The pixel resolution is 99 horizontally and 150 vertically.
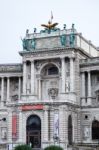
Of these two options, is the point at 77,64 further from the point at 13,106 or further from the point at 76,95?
the point at 13,106

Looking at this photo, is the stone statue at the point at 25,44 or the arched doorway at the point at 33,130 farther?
the stone statue at the point at 25,44

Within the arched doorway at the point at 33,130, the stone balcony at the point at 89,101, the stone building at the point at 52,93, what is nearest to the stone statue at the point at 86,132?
the stone building at the point at 52,93

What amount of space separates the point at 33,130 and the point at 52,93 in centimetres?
827

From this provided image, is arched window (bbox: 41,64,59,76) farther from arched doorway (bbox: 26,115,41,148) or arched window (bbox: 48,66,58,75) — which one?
arched doorway (bbox: 26,115,41,148)

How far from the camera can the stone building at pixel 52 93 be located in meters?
67.3

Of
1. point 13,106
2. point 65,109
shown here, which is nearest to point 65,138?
point 65,109

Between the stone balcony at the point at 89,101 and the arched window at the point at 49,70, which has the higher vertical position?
the arched window at the point at 49,70

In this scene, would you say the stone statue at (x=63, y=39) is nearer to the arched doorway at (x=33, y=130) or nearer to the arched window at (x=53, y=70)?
the arched window at (x=53, y=70)

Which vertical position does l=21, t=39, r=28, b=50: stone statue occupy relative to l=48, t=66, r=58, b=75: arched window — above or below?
above

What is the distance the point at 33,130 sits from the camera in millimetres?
69062

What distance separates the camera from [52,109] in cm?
6725

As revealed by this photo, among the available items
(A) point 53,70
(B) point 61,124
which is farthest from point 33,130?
(A) point 53,70

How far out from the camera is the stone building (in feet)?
221

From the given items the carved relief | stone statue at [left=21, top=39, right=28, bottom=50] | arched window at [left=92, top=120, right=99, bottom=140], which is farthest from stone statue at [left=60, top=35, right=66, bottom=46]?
the carved relief
